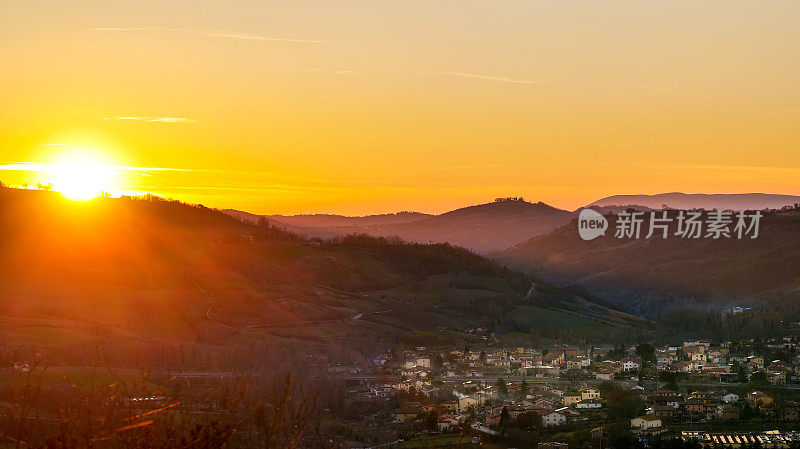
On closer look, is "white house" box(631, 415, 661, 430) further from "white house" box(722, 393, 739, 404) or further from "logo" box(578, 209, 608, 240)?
"logo" box(578, 209, 608, 240)

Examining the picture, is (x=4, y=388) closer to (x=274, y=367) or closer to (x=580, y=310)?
(x=274, y=367)

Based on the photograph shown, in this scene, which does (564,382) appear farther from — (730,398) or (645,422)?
(645,422)

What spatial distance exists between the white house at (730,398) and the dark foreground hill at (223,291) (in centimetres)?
2085

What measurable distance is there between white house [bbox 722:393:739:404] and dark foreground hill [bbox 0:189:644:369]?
68.4ft

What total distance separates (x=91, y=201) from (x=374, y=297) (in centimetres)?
2894

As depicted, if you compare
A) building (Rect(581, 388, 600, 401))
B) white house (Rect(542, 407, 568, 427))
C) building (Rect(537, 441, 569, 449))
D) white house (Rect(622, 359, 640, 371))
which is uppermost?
white house (Rect(622, 359, 640, 371))

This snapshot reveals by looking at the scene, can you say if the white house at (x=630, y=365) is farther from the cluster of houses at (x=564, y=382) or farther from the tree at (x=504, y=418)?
the tree at (x=504, y=418)

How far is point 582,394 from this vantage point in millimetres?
41406

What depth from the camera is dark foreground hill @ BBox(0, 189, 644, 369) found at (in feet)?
190

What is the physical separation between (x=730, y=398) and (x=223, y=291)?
44717mm

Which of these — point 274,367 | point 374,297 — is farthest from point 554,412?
point 374,297

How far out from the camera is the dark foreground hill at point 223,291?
58.0m

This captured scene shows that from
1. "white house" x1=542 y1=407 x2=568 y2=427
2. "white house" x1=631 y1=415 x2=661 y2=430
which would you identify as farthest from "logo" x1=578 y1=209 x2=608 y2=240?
"white house" x1=631 y1=415 x2=661 y2=430

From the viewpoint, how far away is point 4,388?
35562mm
